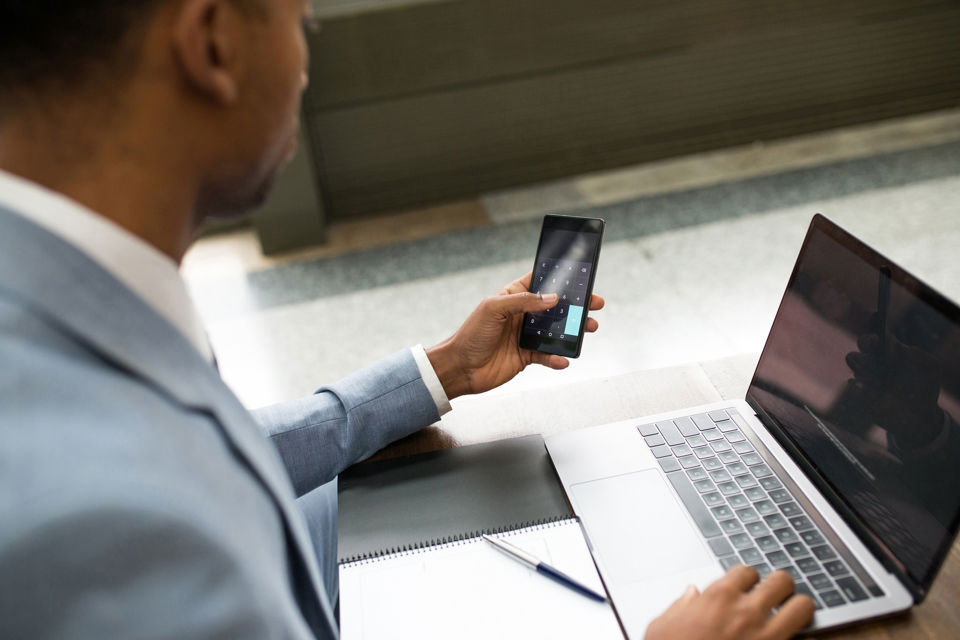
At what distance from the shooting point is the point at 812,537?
2.23ft

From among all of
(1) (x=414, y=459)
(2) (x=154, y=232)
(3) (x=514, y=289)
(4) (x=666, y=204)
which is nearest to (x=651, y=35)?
(4) (x=666, y=204)

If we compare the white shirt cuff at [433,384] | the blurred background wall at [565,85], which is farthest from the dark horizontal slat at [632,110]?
the white shirt cuff at [433,384]

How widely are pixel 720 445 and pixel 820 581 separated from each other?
189 millimetres

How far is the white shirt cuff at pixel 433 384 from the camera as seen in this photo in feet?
2.89

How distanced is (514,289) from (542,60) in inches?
76.2

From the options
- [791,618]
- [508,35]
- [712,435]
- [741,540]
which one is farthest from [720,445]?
[508,35]

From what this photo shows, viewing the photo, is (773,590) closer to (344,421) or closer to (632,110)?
(344,421)

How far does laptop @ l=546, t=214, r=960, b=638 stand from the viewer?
60cm

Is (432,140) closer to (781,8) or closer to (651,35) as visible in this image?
(651,35)

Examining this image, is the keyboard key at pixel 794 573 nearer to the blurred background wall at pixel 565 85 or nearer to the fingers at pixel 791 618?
the fingers at pixel 791 618

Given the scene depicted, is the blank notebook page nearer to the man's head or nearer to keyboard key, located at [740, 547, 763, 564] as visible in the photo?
keyboard key, located at [740, 547, 763, 564]

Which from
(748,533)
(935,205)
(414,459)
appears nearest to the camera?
(748,533)

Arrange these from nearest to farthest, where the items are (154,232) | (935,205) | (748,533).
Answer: (154,232) → (748,533) → (935,205)

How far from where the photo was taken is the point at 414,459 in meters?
0.85
